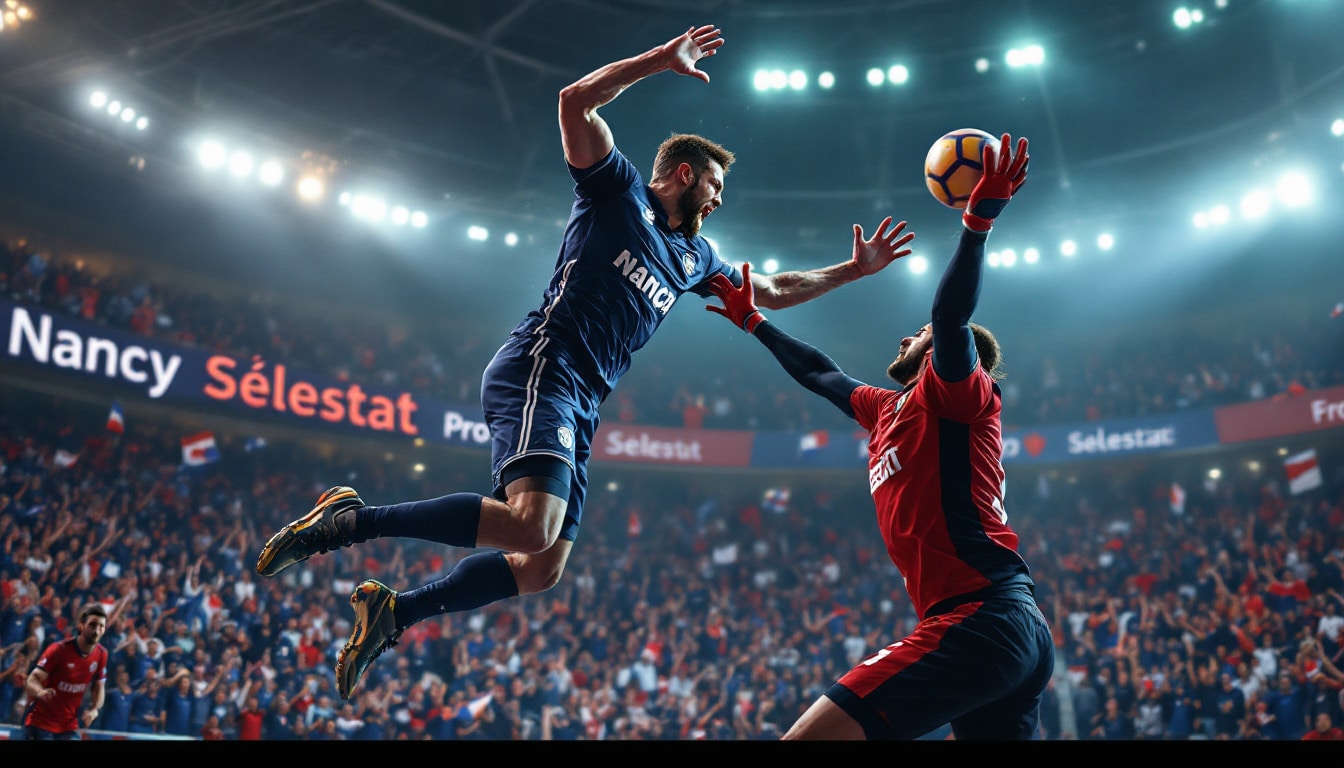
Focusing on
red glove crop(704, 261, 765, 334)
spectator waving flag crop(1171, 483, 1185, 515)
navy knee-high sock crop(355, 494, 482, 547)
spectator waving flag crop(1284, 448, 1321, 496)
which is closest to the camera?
navy knee-high sock crop(355, 494, 482, 547)

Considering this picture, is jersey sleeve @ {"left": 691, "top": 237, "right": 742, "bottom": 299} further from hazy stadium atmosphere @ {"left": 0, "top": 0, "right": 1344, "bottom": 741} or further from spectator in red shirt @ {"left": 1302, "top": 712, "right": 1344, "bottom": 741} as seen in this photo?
spectator in red shirt @ {"left": 1302, "top": 712, "right": 1344, "bottom": 741}

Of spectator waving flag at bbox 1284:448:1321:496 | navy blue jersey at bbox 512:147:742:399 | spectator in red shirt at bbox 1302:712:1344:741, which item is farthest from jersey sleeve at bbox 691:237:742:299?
spectator waving flag at bbox 1284:448:1321:496

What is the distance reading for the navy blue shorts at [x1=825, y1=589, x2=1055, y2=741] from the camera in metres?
3.36

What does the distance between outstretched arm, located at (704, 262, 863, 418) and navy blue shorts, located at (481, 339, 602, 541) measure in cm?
122

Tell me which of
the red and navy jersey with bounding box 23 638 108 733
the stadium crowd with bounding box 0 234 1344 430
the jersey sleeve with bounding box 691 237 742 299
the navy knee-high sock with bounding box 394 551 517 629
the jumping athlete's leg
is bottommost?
the jumping athlete's leg

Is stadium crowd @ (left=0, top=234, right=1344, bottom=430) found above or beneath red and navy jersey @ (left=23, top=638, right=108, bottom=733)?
above

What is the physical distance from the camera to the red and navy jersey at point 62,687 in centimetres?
818

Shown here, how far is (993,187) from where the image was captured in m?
3.72

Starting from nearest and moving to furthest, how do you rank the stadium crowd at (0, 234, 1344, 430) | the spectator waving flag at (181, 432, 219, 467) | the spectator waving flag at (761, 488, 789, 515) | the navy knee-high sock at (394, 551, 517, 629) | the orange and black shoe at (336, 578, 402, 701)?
1. the orange and black shoe at (336, 578, 402, 701)
2. the navy knee-high sock at (394, 551, 517, 629)
3. the spectator waving flag at (181, 432, 219, 467)
4. the stadium crowd at (0, 234, 1344, 430)
5. the spectator waving flag at (761, 488, 789, 515)

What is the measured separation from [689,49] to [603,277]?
115cm

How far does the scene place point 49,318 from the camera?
1619 cm

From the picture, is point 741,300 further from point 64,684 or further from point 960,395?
point 64,684

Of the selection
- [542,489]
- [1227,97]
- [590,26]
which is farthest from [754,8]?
[542,489]

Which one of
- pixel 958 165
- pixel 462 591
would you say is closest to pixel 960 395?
pixel 958 165
